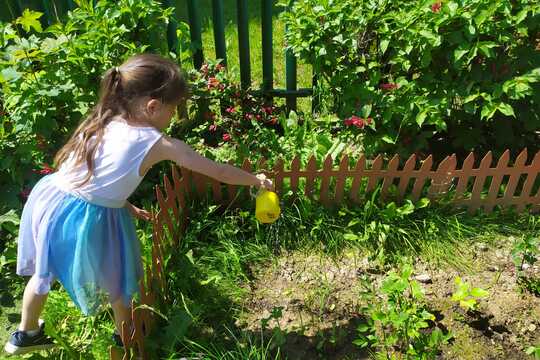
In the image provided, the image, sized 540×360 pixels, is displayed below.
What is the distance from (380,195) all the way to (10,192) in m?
2.19

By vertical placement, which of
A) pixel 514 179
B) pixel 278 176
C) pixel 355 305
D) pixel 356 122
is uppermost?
pixel 356 122

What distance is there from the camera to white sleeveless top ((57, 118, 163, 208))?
196cm

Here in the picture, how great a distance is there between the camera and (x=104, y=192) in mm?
2072

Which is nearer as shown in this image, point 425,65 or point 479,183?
point 425,65

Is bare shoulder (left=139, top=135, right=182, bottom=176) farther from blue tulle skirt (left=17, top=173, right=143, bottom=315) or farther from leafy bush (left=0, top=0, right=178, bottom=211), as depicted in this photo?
leafy bush (left=0, top=0, right=178, bottom=211)

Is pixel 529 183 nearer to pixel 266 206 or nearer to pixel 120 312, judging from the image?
pixel 266 206

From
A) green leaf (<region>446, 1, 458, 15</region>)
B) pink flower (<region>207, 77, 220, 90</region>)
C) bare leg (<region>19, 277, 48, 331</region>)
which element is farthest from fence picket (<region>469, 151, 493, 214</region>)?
bare leg (<region>19, 277, 48, 331</region>)

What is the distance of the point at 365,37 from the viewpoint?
3162 millimetres

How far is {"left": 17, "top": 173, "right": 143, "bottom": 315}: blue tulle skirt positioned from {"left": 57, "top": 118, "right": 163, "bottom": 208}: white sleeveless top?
4cm

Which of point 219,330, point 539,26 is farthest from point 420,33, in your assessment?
point 219,330

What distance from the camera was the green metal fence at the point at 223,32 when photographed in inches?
149

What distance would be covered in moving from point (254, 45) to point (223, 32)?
4.04 feet

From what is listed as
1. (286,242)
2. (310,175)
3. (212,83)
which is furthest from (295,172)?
Result: (212,83)

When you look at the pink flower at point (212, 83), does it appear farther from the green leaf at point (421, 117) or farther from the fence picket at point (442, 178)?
the fence picket at point (442, 178)
